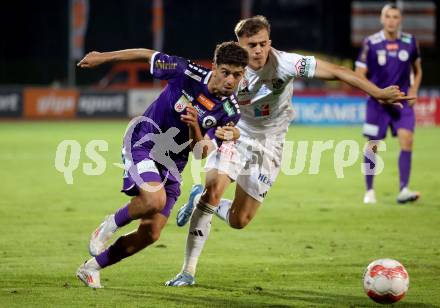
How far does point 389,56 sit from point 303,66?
5650mm

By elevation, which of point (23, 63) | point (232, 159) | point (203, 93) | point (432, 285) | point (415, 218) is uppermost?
point (203, 93)

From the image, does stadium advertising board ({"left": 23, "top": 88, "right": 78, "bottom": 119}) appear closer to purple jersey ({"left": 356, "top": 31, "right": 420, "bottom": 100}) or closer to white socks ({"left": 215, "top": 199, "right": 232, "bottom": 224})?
purple jersey ({"left": 356, "top": 31, "right": 420, "bottom": 100})

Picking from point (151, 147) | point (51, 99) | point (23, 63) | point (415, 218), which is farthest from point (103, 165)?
point (23, 63)

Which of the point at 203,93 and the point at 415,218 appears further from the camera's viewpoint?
the point at 415,218

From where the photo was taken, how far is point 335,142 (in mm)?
21422

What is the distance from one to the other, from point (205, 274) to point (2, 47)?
32677mm

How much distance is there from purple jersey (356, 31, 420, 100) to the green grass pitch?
1.69m

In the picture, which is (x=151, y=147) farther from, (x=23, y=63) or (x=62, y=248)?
(x=23, y=63)

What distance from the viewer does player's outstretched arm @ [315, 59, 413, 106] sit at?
7332 mm

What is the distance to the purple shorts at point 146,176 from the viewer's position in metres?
7.24

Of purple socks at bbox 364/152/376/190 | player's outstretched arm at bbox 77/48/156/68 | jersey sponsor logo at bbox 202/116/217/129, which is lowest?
purple socks at bbox 364/152/376/190

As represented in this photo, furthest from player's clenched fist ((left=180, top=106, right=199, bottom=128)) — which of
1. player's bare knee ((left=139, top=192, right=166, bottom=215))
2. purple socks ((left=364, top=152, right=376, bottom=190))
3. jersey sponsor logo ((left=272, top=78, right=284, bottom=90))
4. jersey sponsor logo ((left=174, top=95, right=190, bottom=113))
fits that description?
purple socks ((left=364, top=152, right=376, bottom=190))

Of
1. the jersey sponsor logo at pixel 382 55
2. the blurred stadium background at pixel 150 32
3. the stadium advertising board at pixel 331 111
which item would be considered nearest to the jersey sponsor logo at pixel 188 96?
the jersey sponsor logo at pixel 382 55

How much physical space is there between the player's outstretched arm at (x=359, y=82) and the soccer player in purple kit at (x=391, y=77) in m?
5.43
